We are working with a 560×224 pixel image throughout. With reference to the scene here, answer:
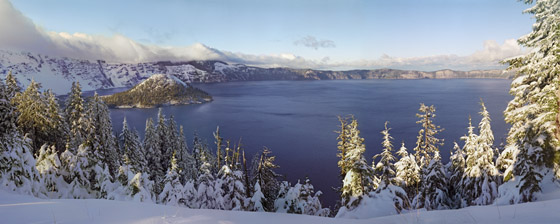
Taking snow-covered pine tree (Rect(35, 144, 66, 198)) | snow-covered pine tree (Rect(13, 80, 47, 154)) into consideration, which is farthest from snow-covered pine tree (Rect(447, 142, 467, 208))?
snow-covered pine tree (Rect(13, 80, 47, 154))

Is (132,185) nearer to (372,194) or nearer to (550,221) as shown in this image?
(372,194)

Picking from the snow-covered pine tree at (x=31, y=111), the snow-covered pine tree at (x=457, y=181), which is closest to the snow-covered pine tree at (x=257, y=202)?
the snow-covered pine tree at (x=457, y=181)

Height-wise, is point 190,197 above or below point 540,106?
below

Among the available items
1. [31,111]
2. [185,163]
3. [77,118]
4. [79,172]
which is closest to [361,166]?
[79,172]

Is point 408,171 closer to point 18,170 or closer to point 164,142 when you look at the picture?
point 18,170

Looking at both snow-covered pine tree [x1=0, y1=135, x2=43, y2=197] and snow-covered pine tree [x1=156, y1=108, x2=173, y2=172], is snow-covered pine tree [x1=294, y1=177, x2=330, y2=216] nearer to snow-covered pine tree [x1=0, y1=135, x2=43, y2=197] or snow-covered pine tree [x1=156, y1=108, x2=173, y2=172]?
snow-covered pine tree [x1=0, y1=135, x2=43, y2=197]

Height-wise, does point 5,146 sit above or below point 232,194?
above

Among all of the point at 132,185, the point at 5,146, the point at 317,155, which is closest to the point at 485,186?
the point at 132,185

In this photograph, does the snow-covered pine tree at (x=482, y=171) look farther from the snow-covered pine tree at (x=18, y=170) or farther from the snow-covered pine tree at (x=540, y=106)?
the snow-covered pine tree at (x=18, y=170)
